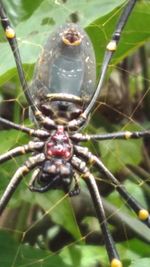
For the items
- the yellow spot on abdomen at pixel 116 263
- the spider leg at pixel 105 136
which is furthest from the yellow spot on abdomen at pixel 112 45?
the yellow spot on abdomen at pixel 116 263

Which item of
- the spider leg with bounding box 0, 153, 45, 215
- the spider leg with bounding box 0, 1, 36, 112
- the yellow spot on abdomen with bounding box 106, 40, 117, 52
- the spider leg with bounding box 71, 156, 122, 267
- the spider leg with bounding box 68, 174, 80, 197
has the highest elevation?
the spider leg with bounding box 0, 1, 36, 112

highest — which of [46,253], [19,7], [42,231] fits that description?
[19,7]

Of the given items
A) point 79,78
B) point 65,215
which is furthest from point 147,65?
point 79,78

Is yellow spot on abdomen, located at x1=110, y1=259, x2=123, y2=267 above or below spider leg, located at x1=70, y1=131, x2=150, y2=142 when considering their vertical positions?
below

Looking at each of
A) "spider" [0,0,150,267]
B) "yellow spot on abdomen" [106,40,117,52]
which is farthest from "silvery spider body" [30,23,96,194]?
"yellow spot on abdomen" [106,40,117,52]

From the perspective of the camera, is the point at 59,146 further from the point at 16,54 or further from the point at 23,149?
the point at 16,54

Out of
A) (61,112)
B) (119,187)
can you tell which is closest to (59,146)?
(61,112)

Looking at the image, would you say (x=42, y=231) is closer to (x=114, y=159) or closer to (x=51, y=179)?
(x=114, y=159)

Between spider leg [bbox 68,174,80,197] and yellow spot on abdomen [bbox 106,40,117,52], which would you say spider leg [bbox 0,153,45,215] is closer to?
spider leg [bbox 68,174,80,197]
